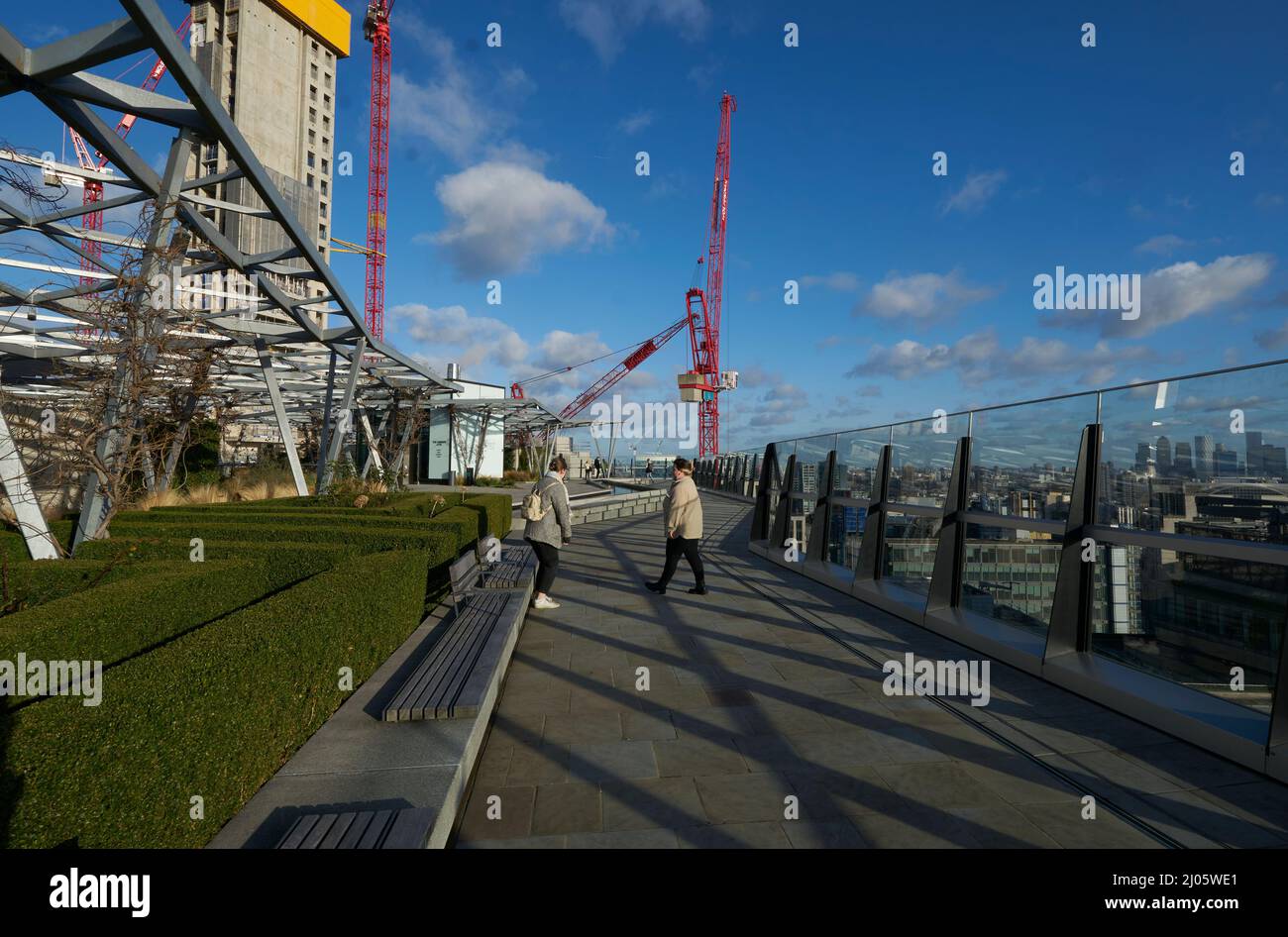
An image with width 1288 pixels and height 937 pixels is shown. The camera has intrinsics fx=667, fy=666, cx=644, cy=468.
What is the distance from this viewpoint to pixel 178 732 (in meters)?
2.48

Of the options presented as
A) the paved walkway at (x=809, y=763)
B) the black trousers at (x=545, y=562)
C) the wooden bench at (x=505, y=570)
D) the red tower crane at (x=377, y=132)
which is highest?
the red tower crane at (x=377, y=132)

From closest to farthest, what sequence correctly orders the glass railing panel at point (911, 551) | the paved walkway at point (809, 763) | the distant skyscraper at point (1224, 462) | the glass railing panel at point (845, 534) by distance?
1. the paved walkway at point (809, 763)
2. the distant skyscraper at point (1224, 462)
3. the glass railing panel at point (911, 551)
4. the glass railing panel at point (845, 534)

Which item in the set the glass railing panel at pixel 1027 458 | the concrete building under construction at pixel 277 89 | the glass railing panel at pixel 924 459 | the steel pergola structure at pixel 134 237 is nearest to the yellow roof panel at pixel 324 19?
the concrete building under construction at pixel 277 89

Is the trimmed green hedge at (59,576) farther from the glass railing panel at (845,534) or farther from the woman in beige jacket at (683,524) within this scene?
the glass railing panel at (845,534)

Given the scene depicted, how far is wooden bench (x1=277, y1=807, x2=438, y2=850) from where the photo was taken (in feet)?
7.73

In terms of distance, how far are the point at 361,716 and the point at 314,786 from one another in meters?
0.87

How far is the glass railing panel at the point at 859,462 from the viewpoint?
8.16 metres

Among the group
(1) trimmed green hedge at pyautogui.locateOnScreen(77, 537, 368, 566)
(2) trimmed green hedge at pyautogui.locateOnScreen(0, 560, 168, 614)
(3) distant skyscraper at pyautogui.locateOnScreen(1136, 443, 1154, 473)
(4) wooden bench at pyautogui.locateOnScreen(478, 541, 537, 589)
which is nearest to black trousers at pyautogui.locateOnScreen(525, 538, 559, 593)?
(4) wooden bench at pyautogui.locateOnScreen(478, 541, 537, 589)

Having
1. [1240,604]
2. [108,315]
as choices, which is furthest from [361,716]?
[108,315]

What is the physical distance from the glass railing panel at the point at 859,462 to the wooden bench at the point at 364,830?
6725 mm

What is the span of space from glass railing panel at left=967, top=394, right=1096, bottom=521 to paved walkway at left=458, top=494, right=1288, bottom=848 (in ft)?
4.49

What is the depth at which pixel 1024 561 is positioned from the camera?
563 cm
